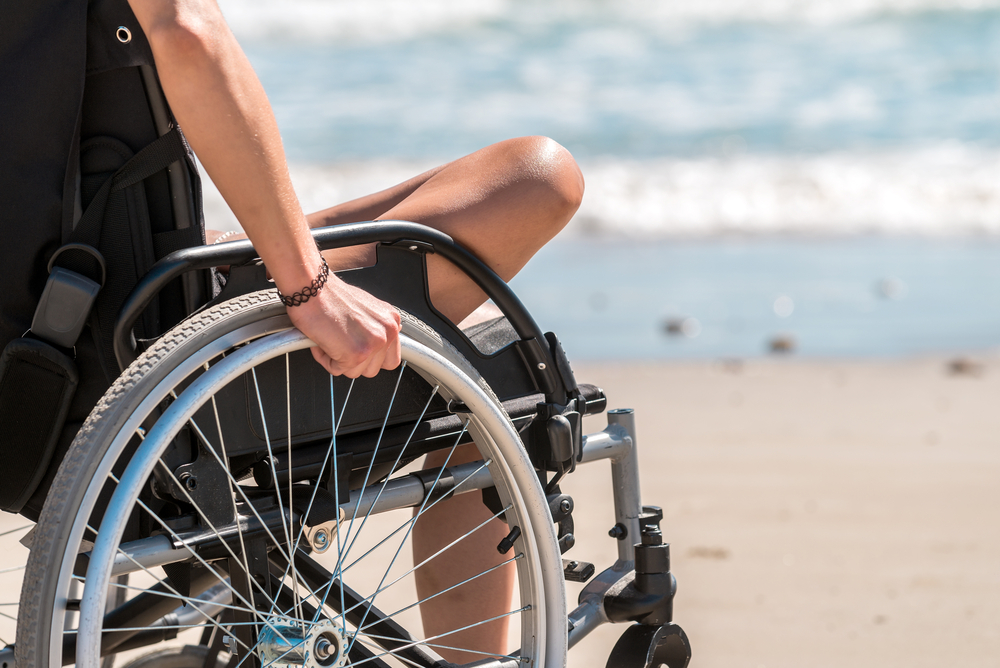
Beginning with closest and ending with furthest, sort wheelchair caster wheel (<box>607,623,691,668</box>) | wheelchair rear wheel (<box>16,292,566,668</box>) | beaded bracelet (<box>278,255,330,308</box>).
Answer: wheelchair rear wheel (<box>16,292,566,668</box>) → beaded bracelet (<box>278,255,330,308</box>) → wheelchair caster wheel (<box>607,623,691,668</box>)

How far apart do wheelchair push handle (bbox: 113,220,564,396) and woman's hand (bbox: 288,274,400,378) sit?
3.7 inches

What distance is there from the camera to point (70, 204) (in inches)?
45.4

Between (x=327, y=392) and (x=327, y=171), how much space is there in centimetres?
739

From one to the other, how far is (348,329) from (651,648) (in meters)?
0.71

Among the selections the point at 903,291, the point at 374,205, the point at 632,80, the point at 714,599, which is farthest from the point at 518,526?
the point at 632,80

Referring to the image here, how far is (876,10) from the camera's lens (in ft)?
44.6

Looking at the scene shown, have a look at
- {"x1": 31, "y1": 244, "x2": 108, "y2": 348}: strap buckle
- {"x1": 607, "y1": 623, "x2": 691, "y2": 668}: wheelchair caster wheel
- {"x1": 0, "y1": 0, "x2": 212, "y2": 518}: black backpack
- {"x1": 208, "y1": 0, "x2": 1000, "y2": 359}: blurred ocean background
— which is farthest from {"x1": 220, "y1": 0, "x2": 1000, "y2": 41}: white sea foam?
{"x1": 31, "y1": 244, "x2": 108, "y2": 348}: strap buckle

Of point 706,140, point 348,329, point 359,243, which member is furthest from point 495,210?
point 706,140

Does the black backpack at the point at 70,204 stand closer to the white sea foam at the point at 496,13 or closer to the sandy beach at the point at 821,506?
the sandy beach at the point at 821,506

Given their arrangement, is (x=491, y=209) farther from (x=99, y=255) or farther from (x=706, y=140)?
(x=706, y=140)

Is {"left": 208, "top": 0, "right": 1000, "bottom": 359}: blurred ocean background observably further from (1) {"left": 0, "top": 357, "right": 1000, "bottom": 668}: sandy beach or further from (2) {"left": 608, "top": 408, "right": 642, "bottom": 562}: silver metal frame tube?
(2) {"left": 608, "top": 408, "right": 642, "bottom": 562}: silver metal frame tube

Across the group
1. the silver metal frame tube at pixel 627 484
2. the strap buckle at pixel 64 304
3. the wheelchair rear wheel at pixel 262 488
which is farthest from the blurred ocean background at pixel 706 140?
the strap buckle at pixel 64 304

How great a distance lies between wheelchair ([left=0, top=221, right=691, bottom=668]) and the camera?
1036mm

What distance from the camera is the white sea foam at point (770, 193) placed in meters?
7.15
